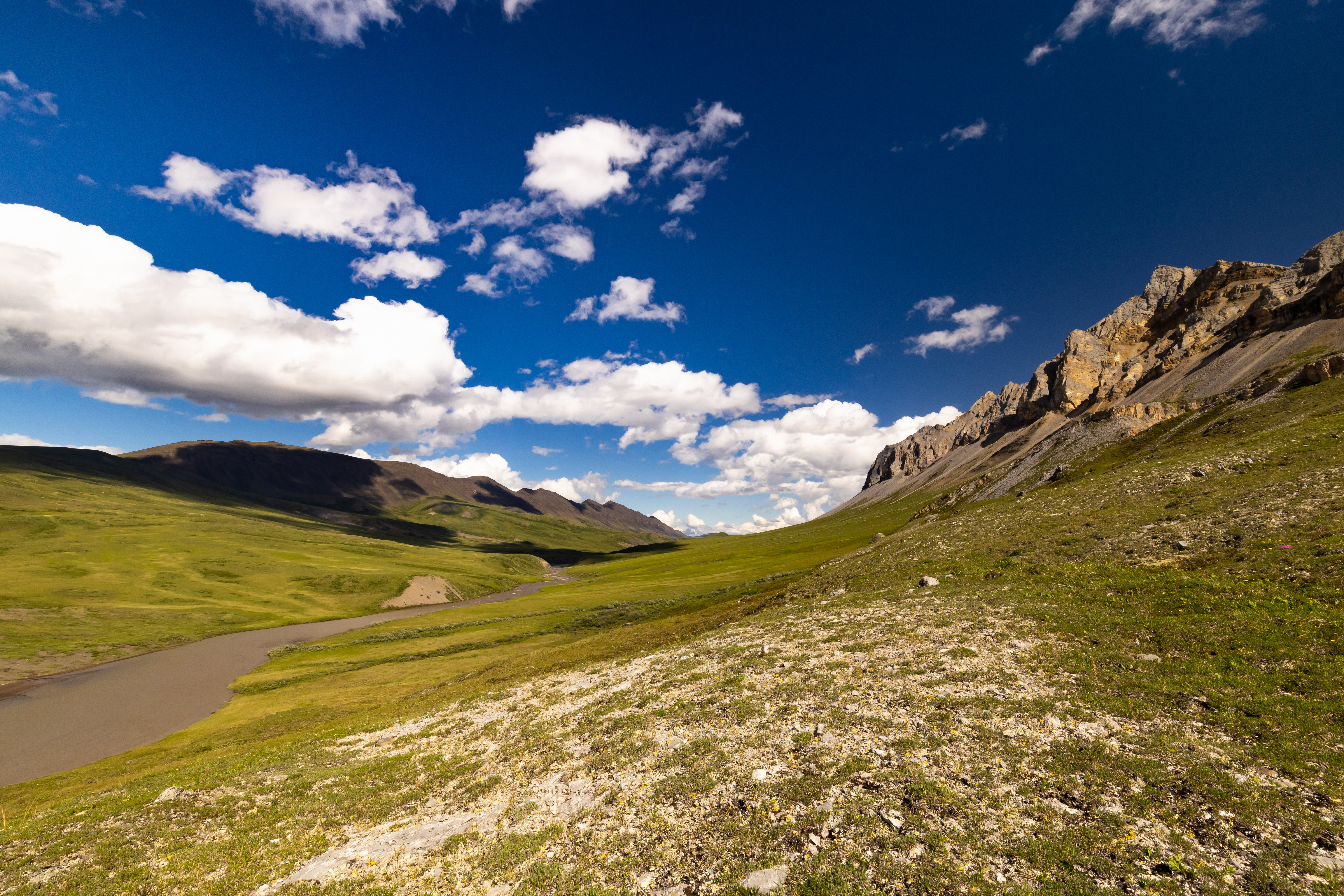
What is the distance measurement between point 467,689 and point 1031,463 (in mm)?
127005

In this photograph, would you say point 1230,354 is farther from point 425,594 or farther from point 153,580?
point 153,580

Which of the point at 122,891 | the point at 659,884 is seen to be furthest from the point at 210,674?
the point at 659,884

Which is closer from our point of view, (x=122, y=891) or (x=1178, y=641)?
(x=122, y=891)

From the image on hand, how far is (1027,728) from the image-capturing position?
1545 cm

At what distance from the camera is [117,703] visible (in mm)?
62000

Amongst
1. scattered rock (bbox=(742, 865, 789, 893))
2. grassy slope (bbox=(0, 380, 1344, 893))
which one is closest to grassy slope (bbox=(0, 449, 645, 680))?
grassy slope (bbox=(0, 380, 1344, 893))

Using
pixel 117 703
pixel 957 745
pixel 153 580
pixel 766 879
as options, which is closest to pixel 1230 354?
pixel 957 745

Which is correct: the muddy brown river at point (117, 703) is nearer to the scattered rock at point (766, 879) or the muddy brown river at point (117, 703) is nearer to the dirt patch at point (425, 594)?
the dirt patch at point (425, 594)

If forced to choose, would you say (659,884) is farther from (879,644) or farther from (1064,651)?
(1064,651)

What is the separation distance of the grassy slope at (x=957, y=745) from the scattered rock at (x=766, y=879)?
39cm

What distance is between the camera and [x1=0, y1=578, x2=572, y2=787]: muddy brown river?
4706cm

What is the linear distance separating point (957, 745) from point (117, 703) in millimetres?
96183

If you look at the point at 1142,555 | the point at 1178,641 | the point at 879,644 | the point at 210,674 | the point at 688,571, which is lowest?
the point at 210,674

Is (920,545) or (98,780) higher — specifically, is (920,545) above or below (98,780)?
above
